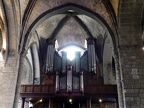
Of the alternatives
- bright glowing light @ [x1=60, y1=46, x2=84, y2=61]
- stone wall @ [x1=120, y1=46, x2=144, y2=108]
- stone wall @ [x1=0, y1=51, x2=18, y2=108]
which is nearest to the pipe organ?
bright glowing light @ [x1=60, y1=46, x2=84, y2=61]

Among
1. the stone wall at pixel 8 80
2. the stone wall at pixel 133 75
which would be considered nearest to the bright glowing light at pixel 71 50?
the stone wall at pixel 8 80

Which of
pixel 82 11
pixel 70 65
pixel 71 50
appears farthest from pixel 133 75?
pixel 71 50

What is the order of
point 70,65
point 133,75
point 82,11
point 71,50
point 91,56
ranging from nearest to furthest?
point 133,75
point 82,11
point 70,65
point 91,56
point 71,50

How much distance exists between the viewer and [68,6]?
1022 cm

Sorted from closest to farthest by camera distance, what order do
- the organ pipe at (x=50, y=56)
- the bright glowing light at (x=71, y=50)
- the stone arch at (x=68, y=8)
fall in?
the stone arch at (x=68, y=8) → the organ pipe at (x=50, y=56) → the bright glowing light at (x=71, y=50)

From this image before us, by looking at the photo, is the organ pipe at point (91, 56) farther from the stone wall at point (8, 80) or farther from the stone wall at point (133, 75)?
the stone wall at point (8, 80)

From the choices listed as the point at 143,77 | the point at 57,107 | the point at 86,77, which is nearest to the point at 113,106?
the point at 86,77

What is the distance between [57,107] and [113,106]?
165 inches

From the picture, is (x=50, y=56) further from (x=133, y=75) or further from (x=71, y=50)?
(x=133, y=75)

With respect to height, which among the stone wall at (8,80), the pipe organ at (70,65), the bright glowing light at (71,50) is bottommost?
the stone wall at (8,80)

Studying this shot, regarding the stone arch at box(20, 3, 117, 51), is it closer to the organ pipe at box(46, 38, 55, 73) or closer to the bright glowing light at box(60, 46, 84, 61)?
the organ pipe at box(46, 38, 55, 73)

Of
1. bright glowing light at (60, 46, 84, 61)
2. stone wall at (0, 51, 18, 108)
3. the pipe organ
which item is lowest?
stone wall at (0, 51, 18, 108)

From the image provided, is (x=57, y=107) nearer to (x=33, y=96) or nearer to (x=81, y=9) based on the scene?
(x=33, y=96)

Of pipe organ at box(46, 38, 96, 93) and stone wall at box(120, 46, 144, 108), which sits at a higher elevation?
pipe organ at box(46, 38, 96, 93)
